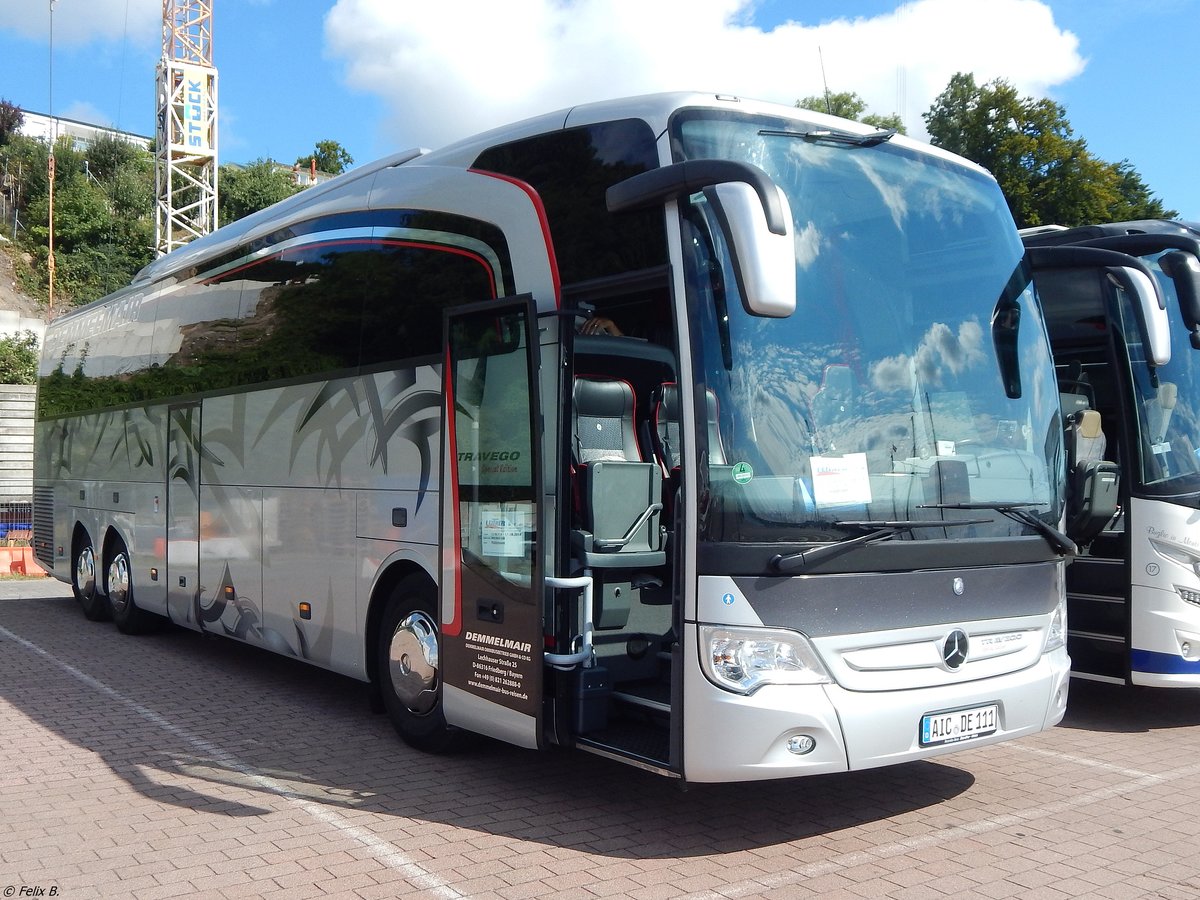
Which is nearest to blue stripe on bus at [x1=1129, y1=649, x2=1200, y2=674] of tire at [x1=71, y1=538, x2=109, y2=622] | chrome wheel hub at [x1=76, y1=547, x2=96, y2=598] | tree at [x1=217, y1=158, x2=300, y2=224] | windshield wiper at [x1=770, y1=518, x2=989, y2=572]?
windshield wiper at [x1=770, y1=518, x2=989, y2=572]

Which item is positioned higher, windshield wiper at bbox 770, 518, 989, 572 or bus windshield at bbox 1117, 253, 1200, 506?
bus windshield at bbox 1117, 253, 1200, 506

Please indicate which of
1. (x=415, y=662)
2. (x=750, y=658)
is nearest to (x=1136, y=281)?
(x=750, y=658)

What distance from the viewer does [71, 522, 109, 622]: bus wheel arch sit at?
13000mm

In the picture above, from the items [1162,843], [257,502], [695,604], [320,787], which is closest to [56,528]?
[257,502]

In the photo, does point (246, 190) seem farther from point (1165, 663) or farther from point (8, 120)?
point (1165, 663)

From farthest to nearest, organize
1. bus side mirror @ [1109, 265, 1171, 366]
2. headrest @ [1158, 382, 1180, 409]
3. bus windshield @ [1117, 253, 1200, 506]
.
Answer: headrest @ [1158, 382, 1180, 409], bus windshield @ [1117, 253, 1200, 506], bus side mirror @ [1109, 265, 1171, 366]

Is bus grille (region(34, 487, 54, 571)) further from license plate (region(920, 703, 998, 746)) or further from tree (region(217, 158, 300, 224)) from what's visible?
tree (region(217, 158, 300, 224))

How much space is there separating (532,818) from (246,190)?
2397 inches

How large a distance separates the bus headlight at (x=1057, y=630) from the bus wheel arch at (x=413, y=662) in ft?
10.8

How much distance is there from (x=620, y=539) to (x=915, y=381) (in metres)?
1.77

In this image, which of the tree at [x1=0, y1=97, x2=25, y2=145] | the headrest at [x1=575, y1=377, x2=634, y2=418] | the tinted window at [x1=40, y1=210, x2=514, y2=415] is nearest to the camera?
the tinted window at [x1=40, y1=210, x2=514, y2=415]

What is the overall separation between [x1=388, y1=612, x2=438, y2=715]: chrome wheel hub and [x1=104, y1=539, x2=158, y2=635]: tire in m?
5.73

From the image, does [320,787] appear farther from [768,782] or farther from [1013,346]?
[1013,346]

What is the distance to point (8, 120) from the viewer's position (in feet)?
202
